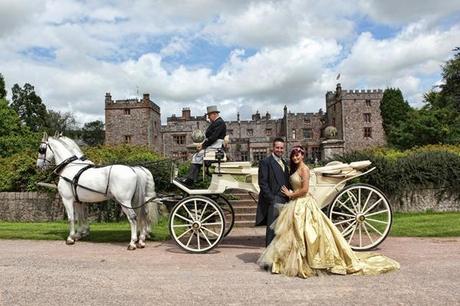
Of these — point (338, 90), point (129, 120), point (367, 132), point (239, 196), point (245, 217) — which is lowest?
point (245, 217)

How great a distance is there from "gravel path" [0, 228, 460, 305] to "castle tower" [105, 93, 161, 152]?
50.8 metres

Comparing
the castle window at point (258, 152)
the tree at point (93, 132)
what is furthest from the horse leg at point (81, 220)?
the tree at point (93, 132)

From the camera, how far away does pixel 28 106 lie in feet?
196

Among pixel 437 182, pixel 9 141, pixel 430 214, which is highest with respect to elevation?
pixel 9 141

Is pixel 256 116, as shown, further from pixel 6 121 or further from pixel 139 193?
pixel 139 193

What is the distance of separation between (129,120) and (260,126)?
78.2ft

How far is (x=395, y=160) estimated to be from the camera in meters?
13.6

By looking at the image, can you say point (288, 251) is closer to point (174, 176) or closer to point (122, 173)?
point (174, 176)

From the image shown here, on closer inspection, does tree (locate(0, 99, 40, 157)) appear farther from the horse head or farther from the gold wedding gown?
the gold wedding gown

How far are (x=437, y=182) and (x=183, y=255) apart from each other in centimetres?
958

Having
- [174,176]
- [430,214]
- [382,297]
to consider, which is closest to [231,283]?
[382,297]

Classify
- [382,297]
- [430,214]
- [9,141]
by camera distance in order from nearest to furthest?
[382,297]
[430,214]
[9,141]

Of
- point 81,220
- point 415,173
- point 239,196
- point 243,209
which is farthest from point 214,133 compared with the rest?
point 415,173

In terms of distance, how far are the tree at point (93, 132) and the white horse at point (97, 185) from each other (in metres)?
84.2
